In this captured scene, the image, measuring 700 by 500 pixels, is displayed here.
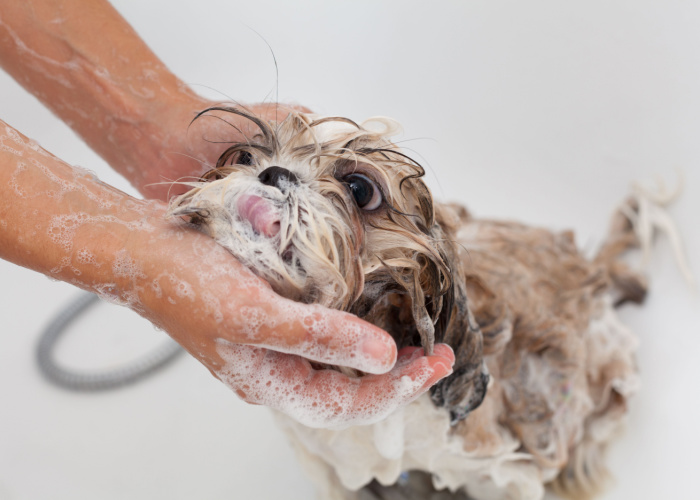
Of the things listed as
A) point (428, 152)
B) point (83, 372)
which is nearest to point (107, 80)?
point (83, 372)

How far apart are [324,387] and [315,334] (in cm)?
16

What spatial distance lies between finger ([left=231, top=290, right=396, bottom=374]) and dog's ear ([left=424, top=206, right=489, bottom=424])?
0.82 feet

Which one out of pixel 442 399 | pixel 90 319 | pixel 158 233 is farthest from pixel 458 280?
pixel 90 319

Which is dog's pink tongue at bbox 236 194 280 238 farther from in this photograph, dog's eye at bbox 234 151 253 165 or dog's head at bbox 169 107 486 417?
dog's eye at bbox 234 151 253 165

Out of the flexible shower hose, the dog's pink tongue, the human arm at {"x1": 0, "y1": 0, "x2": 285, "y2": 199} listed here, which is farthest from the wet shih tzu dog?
the flexible shower hose

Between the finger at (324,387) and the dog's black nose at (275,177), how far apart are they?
239 mm

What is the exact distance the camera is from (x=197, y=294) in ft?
2.71

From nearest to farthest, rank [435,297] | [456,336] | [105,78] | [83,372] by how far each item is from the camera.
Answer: [435,297]
[456,336]
[105,78]
[83,372]

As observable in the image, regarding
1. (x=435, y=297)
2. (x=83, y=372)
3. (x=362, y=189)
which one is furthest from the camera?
(x=83, y=372)

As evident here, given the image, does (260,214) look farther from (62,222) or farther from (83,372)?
(83,372)

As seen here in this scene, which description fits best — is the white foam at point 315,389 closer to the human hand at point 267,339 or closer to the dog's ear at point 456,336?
the human hand at point 267,339

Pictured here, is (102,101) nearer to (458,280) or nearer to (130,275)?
(130,275)

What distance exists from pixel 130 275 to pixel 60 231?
0.40 feet

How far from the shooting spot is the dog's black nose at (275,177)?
2.77 ft
